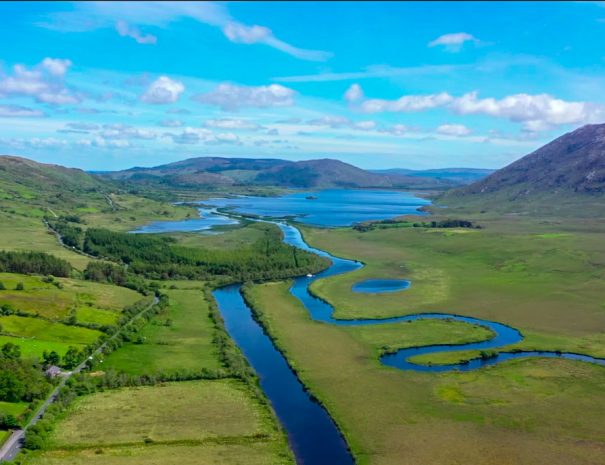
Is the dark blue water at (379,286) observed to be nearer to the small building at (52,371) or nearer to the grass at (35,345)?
the grass at (35,345)

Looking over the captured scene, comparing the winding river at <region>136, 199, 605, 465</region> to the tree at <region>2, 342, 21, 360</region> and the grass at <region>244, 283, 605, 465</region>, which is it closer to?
the grass at <region>244, 283, 605, 465</region>

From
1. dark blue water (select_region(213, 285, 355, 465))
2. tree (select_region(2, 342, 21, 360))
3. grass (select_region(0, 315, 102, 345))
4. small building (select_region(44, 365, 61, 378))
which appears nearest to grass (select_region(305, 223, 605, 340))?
dark blue water (select_region(213, 285, 355, 465))

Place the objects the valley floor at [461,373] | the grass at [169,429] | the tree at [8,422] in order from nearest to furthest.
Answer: the grass at [169,429]
the valley floor at [461,373]
the tree at [8,422]

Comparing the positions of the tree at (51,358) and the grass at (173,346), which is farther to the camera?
the grass at (173,346)

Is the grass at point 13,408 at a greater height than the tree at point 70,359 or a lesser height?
lesser

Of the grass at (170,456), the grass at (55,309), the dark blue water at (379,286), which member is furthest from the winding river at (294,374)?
the grass at (55,309)
